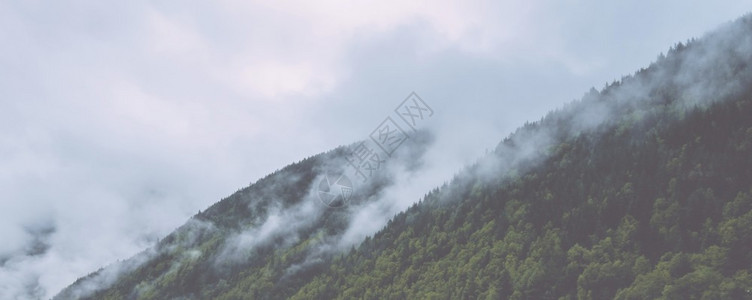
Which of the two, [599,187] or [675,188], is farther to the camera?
[599,187]

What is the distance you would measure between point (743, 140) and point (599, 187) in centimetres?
4492

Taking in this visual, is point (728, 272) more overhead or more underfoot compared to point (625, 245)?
more underfoot

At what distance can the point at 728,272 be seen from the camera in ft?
450

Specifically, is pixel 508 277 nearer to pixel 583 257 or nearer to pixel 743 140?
pixel 583 257

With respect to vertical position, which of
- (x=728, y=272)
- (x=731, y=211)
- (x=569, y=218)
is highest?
(x=569, y=218)

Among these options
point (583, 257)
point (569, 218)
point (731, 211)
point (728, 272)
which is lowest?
point (728, 272)

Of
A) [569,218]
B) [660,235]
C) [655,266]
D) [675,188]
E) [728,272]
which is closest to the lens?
[728,272]

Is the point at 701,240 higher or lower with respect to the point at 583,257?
lower

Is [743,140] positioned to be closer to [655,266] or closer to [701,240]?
[701,240]

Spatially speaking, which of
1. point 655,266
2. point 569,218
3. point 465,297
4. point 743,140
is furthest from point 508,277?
point 743,140

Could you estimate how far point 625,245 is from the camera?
542ft

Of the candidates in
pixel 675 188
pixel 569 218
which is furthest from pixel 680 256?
pixel 569 218

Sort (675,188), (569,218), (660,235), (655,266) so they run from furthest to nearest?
(569,218) < (675,188) < (660,235) < (655,266)

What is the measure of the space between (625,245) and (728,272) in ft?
100
